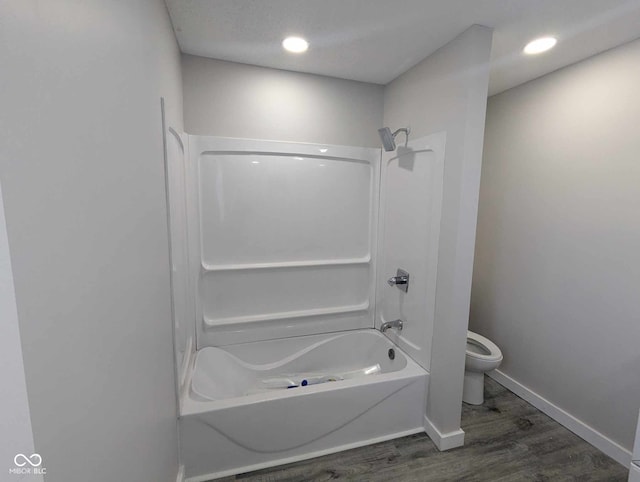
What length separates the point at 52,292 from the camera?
51cm

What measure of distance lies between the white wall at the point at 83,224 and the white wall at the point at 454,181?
1608 millimetres

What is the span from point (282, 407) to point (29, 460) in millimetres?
1487

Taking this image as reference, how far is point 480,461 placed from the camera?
181 centimetres

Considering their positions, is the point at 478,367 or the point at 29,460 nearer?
the point at 29,460

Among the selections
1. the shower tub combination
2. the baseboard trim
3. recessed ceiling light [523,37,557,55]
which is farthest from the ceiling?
the baseboard trim

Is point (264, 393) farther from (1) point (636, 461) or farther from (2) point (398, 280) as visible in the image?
(1) point (636, 461)

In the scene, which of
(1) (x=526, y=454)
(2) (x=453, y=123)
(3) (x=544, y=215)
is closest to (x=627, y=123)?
(3) (x=544, y=215)

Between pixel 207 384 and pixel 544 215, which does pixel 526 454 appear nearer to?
pixel 544 215

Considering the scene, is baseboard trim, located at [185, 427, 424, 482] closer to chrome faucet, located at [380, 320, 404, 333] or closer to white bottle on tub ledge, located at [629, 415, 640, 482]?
chrome faucet, located at [380, 320, 404, 333]

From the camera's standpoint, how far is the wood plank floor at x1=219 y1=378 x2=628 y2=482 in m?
1.70

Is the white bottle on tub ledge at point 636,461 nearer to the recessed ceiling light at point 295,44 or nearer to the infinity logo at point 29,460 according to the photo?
the infinity logo at point 29,460

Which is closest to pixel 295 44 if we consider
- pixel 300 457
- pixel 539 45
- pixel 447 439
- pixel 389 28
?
pixel 389 28

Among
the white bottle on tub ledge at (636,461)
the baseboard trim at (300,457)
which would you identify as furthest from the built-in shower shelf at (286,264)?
the white bottle on tub ledge at (636,461)

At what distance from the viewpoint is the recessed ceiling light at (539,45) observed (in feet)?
5.70
